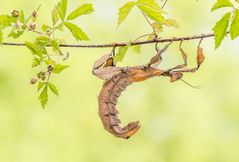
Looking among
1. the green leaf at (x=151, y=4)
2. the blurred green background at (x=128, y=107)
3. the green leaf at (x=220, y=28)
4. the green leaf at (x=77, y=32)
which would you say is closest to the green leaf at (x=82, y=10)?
the green leaf at (x=77, y=32)

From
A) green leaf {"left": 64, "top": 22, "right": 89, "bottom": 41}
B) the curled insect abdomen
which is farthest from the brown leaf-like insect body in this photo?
green leaf {"left": 64, "top": 22, "right": 89, "bottom": 41}

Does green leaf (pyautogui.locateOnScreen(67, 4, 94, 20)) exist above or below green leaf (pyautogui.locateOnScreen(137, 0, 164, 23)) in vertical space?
above

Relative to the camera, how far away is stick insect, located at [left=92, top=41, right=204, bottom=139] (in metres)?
1.28

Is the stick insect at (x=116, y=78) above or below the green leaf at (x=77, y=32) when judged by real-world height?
below

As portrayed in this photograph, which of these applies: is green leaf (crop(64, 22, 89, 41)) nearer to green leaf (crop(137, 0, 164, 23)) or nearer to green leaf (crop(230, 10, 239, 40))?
green leaf (crop(137, 0, 164, 23))

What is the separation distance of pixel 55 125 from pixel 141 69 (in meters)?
3.56

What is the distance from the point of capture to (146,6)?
114 cm

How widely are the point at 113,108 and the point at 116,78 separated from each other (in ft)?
0.22

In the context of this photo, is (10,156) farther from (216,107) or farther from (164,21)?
(164,21)

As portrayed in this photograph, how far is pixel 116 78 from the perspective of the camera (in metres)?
1.29

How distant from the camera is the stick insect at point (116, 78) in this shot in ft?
4.20

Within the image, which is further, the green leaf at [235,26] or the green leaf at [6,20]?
the green leaf at [6,20]

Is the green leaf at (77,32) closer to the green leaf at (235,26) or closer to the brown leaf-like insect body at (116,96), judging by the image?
the brown leaf-like insect body at (116,96)

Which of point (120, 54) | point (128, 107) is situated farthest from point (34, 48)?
point (128, 107)
